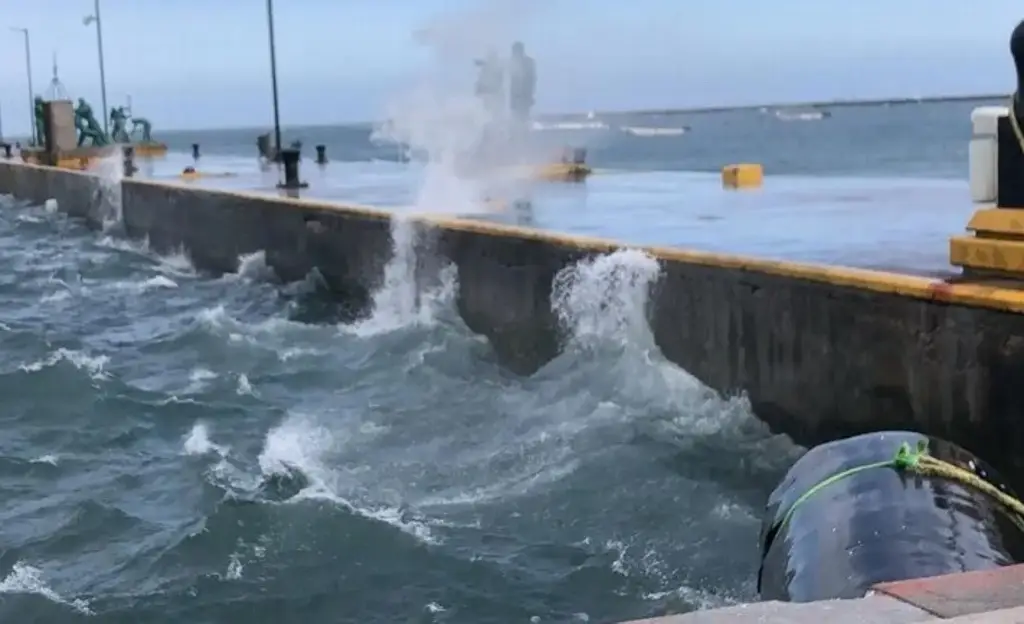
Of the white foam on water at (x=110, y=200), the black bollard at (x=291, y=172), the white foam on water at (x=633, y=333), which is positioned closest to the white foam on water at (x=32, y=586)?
the white foam on water at (x=633, y=333)

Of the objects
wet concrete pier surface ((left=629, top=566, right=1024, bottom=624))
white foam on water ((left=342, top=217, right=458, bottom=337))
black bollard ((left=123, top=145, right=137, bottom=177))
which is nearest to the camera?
wet concrete pier surface ((left=629, top=566, right=1024, bottom=624))

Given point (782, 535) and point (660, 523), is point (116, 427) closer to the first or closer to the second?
point (660, 523)

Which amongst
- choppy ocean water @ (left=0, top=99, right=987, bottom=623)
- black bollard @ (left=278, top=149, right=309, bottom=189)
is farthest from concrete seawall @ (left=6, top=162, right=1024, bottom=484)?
black bollard @ (left=278, top=149, right=309, bottom=189)

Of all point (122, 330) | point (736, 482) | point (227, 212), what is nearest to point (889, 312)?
point (736, 482)

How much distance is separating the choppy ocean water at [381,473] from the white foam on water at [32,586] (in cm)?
2

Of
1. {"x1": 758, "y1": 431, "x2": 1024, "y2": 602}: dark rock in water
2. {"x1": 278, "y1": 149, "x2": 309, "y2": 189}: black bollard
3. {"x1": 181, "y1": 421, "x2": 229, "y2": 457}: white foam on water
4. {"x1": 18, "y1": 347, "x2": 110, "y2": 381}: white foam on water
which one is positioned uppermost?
{"x1": 278, "y1": 149, "x2": 309, "y2": 189}: black bollard

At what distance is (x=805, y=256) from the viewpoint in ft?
35.1

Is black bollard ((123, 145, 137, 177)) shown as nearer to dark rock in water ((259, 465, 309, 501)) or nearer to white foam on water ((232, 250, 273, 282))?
white foam on water ((232, 250, 273, 282))

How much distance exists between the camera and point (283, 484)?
880 cm

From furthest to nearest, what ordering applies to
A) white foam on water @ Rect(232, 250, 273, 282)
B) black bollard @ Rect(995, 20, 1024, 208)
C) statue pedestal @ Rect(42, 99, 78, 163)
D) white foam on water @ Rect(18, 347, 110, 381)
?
statue pedestal @ Rect(42, 99, 78, 163) → white foam on water @ Rect(232, 250, 273, 282) → white foam on water @ Rect(18, 347, 110, 381) → black bollard @ Rect(995, 20, 1024, 208)

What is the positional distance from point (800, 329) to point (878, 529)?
15.7 feet

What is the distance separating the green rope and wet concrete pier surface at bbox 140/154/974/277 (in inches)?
175

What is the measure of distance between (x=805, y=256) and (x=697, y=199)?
727 cm

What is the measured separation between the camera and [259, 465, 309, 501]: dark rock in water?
8578 millimetres
